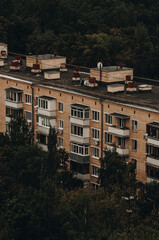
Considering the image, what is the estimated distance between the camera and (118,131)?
7338 centimetres

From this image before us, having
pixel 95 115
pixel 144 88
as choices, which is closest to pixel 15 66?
pixel 95 115

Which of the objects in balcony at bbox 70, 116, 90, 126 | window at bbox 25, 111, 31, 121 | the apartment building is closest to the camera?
the apartment building

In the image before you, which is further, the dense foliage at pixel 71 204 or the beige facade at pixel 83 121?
the beige facade at pixel 83 121

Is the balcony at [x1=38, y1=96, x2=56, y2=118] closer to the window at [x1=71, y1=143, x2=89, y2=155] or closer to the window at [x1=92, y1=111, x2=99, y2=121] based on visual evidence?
the window at [x1=71, y1=143, x2=89, y2=155]

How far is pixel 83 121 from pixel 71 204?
15.1 metres

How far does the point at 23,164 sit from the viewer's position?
73.9 meters

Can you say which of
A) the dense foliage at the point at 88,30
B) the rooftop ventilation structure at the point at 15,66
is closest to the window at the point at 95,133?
the rooftop ventilation structure at the point at 15,66

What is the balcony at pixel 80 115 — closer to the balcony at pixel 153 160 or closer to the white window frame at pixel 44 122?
the white window frame at pixel 44 122

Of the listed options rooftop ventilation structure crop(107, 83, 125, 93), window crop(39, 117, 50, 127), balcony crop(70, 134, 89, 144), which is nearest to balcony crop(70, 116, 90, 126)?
balcony crop(70, 134, 89, 144)

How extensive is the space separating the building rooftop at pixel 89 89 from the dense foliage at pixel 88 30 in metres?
14.5

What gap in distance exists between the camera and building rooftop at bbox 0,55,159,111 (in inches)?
2891

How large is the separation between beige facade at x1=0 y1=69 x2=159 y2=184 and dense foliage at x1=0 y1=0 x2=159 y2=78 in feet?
59.1

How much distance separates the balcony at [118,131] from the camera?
73000mm

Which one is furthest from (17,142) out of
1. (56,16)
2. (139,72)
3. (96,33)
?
(56,16)
